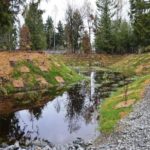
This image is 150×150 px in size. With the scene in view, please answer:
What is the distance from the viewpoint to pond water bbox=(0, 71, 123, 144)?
26969mm

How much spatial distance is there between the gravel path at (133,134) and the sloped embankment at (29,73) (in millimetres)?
19329

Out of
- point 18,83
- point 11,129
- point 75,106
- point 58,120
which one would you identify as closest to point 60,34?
point 18,83

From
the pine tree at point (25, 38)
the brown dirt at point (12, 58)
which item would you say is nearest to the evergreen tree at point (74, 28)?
the pine tree at point (25, 38)

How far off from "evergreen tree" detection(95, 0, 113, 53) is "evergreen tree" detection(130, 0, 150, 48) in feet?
Answer: 32.0

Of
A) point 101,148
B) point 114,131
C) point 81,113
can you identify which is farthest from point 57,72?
point 101,148

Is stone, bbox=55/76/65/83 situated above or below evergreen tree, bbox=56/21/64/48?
below

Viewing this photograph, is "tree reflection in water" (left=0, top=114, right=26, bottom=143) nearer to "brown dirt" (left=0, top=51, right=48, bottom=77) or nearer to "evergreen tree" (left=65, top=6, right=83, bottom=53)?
"brown dirt" (left=0, top=51, right=48, bottom=77)

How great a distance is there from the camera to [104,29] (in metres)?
107

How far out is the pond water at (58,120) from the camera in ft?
88.5

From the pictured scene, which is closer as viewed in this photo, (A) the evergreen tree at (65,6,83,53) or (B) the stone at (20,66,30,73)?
(B) the stone at (20,66,30,73)

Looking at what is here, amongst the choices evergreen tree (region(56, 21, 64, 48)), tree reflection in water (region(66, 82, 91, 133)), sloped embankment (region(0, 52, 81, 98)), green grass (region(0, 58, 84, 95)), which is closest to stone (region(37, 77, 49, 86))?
sloped embankment (region(0, 52, 81, 98))

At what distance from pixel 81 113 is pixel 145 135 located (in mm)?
12376

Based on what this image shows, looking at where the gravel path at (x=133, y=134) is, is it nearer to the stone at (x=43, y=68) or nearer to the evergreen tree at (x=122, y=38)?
the stone at (x=43, y=68)

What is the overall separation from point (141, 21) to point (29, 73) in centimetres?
5162
